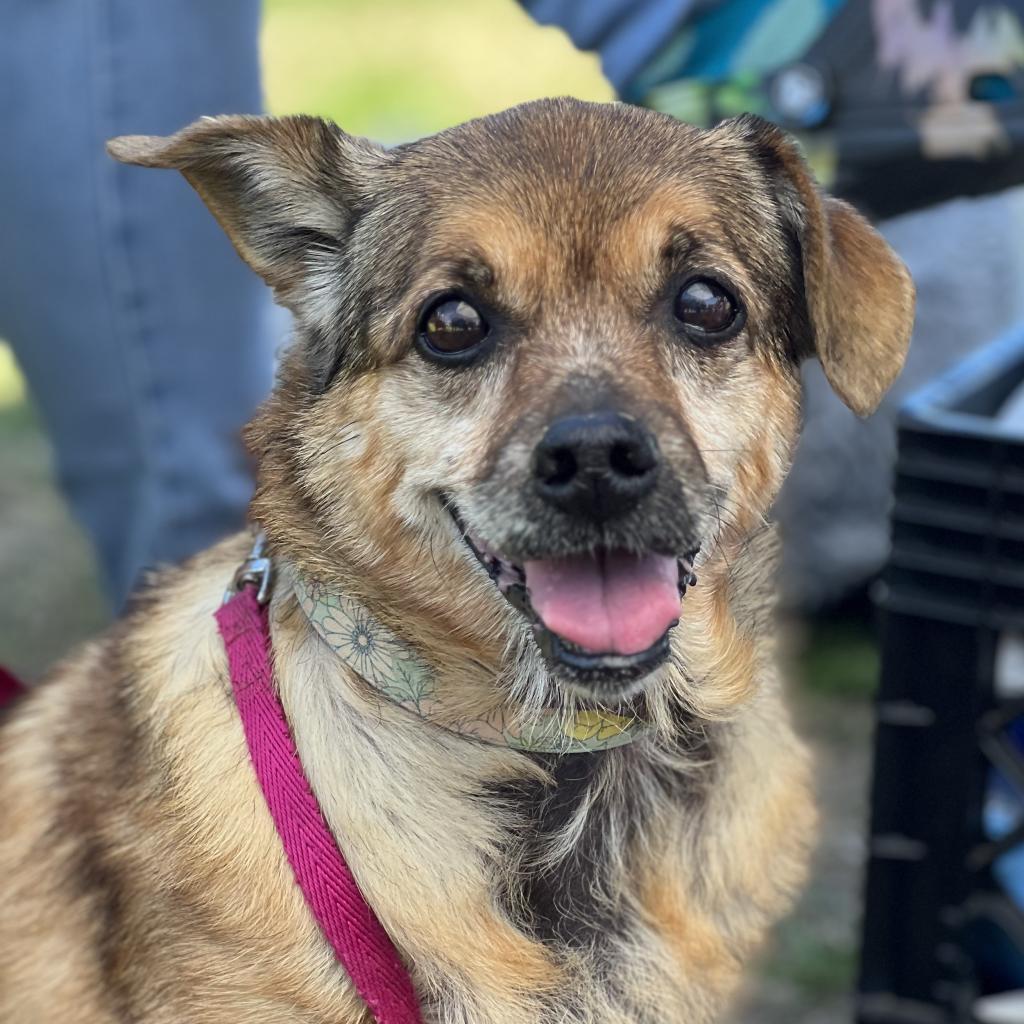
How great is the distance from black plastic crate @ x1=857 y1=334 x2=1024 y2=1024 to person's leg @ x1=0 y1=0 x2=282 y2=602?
172 centimetres

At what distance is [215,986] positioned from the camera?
7.68ft

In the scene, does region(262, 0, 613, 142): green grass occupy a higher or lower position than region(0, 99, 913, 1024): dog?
higher

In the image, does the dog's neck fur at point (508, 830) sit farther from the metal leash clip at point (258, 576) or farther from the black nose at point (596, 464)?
the black nose at point (596, 464)

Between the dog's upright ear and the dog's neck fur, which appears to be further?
the dog's upright ear

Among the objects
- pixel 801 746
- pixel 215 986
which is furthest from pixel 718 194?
pixel 215 986

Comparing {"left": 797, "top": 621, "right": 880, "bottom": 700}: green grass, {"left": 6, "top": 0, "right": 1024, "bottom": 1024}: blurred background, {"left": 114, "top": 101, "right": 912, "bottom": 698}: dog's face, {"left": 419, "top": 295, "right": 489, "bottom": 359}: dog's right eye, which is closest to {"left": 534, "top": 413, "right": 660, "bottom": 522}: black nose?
{"left": 114, "top": 101, "right": 912, "bottom": 698}: dog's face

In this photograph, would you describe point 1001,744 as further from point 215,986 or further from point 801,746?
point 215,986

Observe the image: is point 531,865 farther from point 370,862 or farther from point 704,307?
point 704,307

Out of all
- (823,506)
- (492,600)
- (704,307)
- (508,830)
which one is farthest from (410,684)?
(823,506)

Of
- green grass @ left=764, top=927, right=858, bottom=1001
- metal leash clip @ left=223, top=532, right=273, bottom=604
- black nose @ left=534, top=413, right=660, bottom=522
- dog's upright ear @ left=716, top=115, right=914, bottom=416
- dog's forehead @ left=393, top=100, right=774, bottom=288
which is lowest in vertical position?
green grass @ left=764, top=927, right=858, bottom=1001

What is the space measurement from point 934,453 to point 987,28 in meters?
1.34

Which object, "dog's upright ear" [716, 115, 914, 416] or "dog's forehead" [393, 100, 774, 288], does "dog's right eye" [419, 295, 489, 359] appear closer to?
"dog's forehead" [393, 100, 774, 288]

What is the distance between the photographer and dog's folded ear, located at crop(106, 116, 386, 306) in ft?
8.45

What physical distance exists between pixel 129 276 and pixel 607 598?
172 cm
